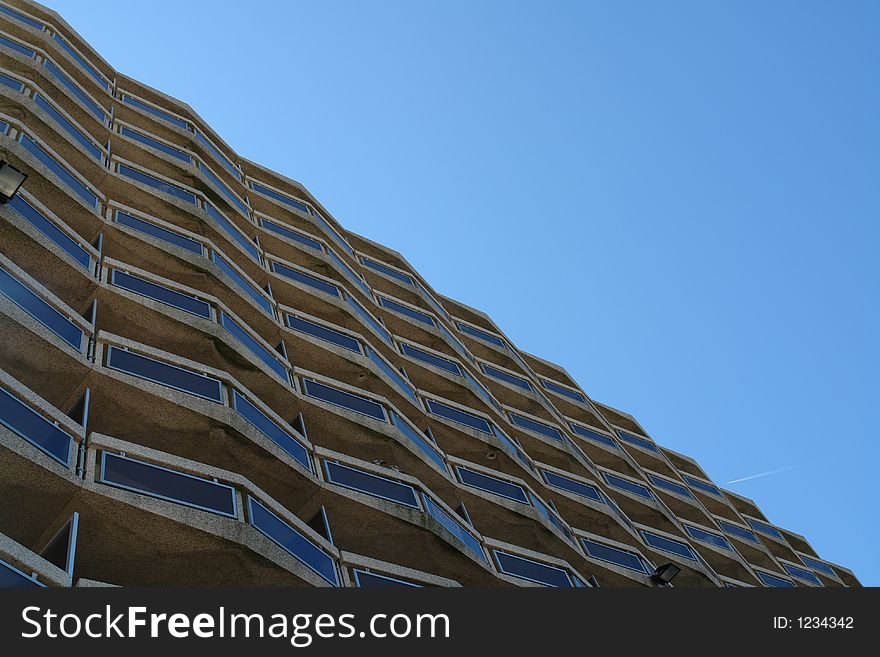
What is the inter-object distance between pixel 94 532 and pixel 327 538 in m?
5.82

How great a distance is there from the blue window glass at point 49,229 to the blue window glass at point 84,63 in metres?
16.4

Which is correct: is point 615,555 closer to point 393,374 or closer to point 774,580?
point 393,374

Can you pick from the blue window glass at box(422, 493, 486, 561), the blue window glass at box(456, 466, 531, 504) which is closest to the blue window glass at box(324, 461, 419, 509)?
the blue window glass at box(422, 493, 486, 561)

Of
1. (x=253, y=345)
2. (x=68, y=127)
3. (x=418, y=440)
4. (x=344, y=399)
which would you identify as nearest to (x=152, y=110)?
(x=68, y=127)

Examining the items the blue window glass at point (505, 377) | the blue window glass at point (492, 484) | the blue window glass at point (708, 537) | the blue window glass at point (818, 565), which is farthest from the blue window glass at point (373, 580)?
the blue window glass at point (818, 565)

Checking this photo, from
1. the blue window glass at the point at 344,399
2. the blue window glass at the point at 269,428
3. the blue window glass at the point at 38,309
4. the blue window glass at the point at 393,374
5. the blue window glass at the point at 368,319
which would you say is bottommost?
the blue window glass at the point at 269,428

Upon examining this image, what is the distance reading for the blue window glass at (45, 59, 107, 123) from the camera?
33969 millimetres

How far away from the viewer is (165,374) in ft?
69.6

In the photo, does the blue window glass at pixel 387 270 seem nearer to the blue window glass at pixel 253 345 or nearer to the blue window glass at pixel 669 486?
the blue window glass at pixel 669 486

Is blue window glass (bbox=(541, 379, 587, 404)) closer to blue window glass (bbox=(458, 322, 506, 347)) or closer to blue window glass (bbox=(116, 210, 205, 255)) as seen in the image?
blue window glass (bbox=(458, 322, 506, 347))

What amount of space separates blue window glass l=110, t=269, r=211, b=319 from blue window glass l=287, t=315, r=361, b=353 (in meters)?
5.09

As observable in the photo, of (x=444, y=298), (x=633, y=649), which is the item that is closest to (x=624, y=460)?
(x=444, y=298)

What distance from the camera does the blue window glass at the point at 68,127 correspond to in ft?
99.3

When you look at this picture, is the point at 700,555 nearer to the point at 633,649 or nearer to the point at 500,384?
the point at 500,384
